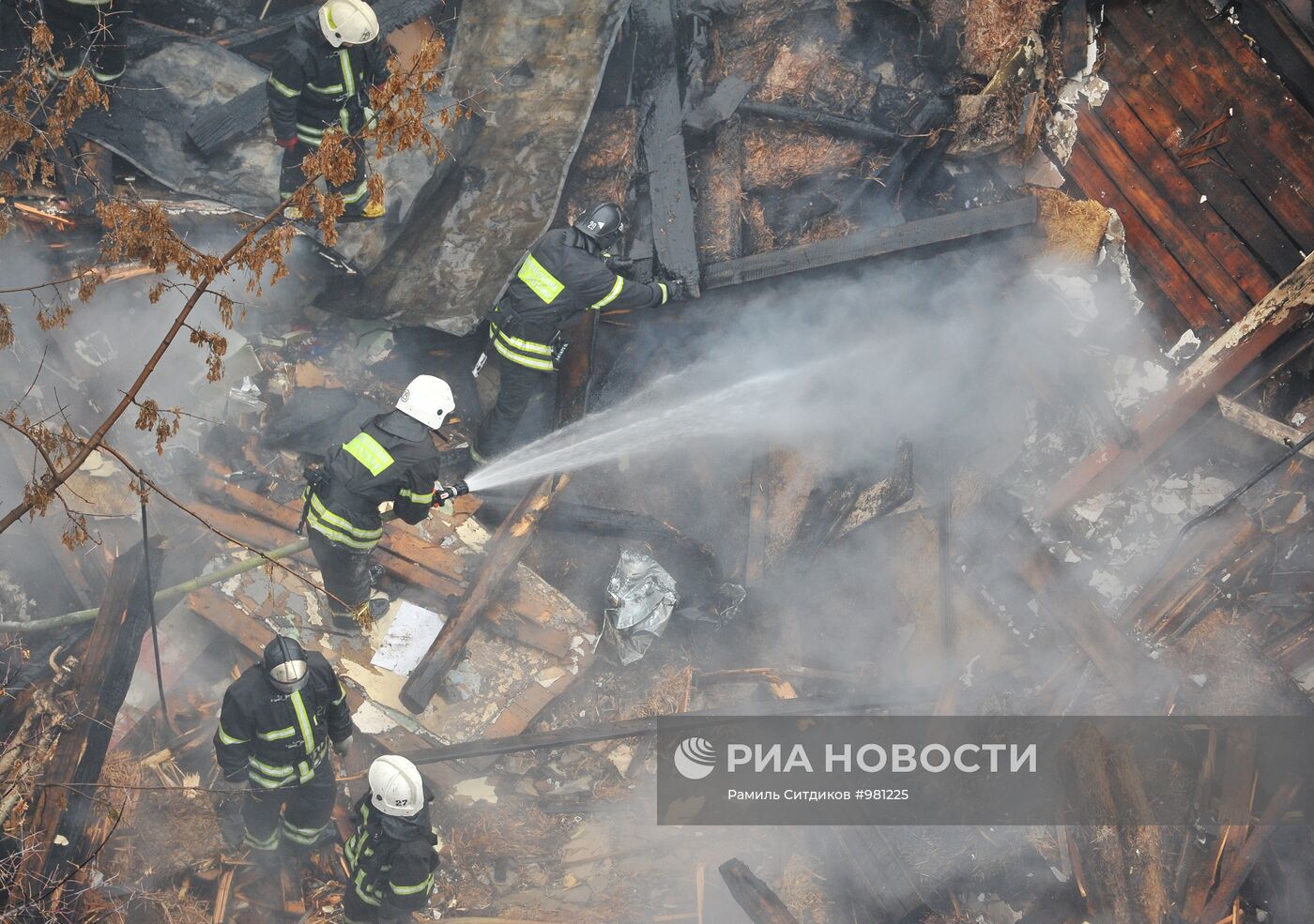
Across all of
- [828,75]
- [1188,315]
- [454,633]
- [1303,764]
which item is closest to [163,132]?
[454,633]

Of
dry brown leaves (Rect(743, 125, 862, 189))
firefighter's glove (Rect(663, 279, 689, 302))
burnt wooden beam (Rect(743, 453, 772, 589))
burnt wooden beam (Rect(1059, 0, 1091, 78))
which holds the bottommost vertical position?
burnt wooden beam (Rect(743, 453, 772, 589))

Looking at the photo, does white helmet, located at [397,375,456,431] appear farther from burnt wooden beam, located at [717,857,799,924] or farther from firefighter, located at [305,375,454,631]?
burnt wooden beam, located at [717,857,799,924]

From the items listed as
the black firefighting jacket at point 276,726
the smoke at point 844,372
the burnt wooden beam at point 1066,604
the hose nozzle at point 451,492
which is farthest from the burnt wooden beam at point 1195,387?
the black firefighting jacket at point 276,726

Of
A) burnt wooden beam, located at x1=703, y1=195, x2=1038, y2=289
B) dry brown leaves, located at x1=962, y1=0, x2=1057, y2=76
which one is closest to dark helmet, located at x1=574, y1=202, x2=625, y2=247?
burnt wooden beam, located at x1=703, y1=195, x2=1038, y2=289

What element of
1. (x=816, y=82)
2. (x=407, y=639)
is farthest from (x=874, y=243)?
(x=407, y=639)

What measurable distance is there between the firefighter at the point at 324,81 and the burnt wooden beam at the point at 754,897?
533 centimetres

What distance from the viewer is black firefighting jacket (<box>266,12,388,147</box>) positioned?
7.01m

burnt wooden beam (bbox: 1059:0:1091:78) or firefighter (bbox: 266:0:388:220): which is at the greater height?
burnt wooden beam (bbox: 1059:0:1091:78)

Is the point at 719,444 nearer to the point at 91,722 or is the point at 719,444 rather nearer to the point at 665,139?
the point at 665,139

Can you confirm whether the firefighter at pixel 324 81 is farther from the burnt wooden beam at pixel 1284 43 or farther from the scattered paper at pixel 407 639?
the burnt wooden beam at pixel 1284 43

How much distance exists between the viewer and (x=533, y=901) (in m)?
6.71

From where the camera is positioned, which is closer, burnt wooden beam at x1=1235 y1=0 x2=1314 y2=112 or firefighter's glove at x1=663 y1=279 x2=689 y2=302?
burnt wooden beam at x1=1235 y1=0 x2=1314 y2=112

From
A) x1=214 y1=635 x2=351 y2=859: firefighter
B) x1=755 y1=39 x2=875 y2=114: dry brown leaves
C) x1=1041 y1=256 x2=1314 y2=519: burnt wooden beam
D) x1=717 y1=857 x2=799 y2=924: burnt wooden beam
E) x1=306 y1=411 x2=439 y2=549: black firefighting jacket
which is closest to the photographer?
x1=214 y1=635 x2=351 y2=859: firefighter

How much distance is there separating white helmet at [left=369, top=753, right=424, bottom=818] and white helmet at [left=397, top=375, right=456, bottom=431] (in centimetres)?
224
